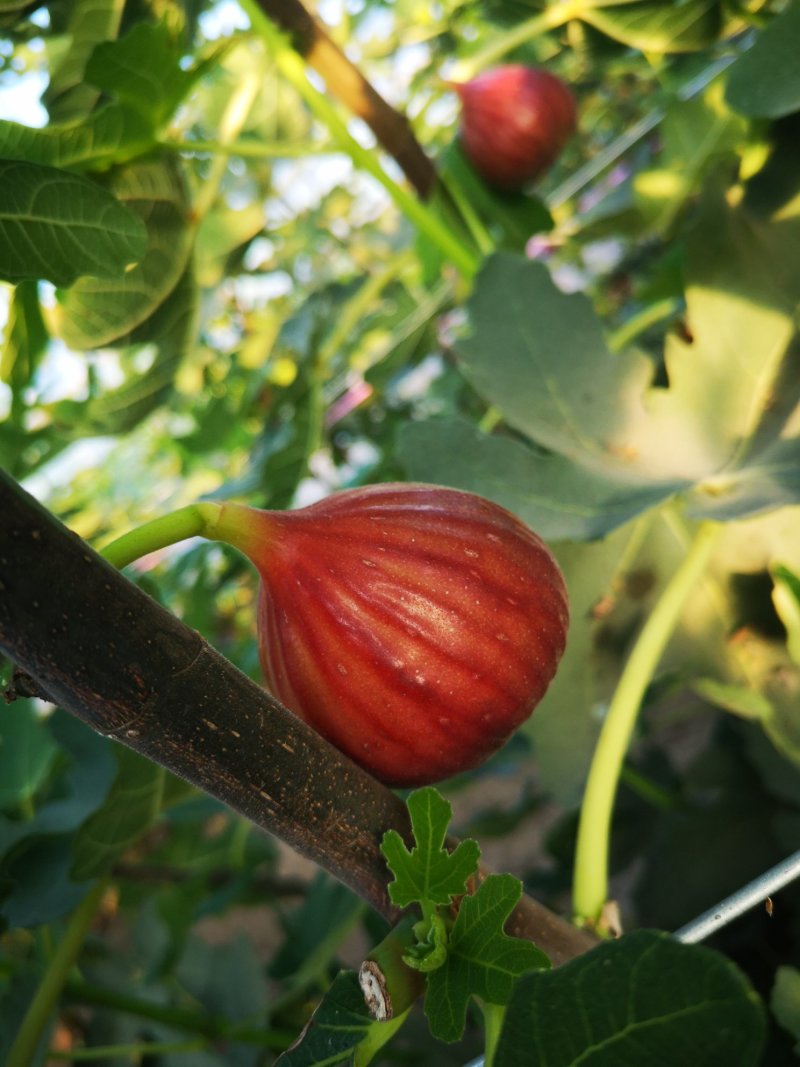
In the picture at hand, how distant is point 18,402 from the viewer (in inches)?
34.3

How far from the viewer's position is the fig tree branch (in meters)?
0.32

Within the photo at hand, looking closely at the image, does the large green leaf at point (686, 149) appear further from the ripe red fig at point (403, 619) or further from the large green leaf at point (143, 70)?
the ripe red fig at point (403, 619)

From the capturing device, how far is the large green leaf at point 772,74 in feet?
2.13

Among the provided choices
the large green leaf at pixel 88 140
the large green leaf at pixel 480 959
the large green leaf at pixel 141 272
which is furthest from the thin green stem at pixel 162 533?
the large green leaf at pixel 141 272

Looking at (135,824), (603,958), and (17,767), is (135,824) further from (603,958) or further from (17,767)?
(603,958)

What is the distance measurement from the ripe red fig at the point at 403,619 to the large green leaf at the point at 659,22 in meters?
0.69

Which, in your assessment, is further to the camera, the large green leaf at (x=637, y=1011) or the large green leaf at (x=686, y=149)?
the large green leaf at (x=686, y=149)

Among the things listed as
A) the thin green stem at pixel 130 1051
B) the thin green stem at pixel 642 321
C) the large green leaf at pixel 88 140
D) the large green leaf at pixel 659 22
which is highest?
the large green leaf at pixel 88 140

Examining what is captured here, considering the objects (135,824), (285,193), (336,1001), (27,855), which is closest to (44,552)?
(336,1001)

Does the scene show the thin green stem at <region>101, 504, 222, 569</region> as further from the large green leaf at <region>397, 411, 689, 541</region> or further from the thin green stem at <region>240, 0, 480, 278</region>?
the thin green stem at <region>240, 0, 480, 278</region>

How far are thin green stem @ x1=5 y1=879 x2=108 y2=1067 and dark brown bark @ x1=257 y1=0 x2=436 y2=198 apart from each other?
2.36ft

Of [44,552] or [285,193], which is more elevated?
[44,552]


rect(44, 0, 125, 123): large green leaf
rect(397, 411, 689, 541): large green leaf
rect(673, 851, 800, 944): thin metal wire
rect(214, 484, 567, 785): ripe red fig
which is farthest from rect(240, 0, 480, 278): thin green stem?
rect(673, 851, 800, 944): thin metal wire

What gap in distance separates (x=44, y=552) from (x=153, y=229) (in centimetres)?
62
